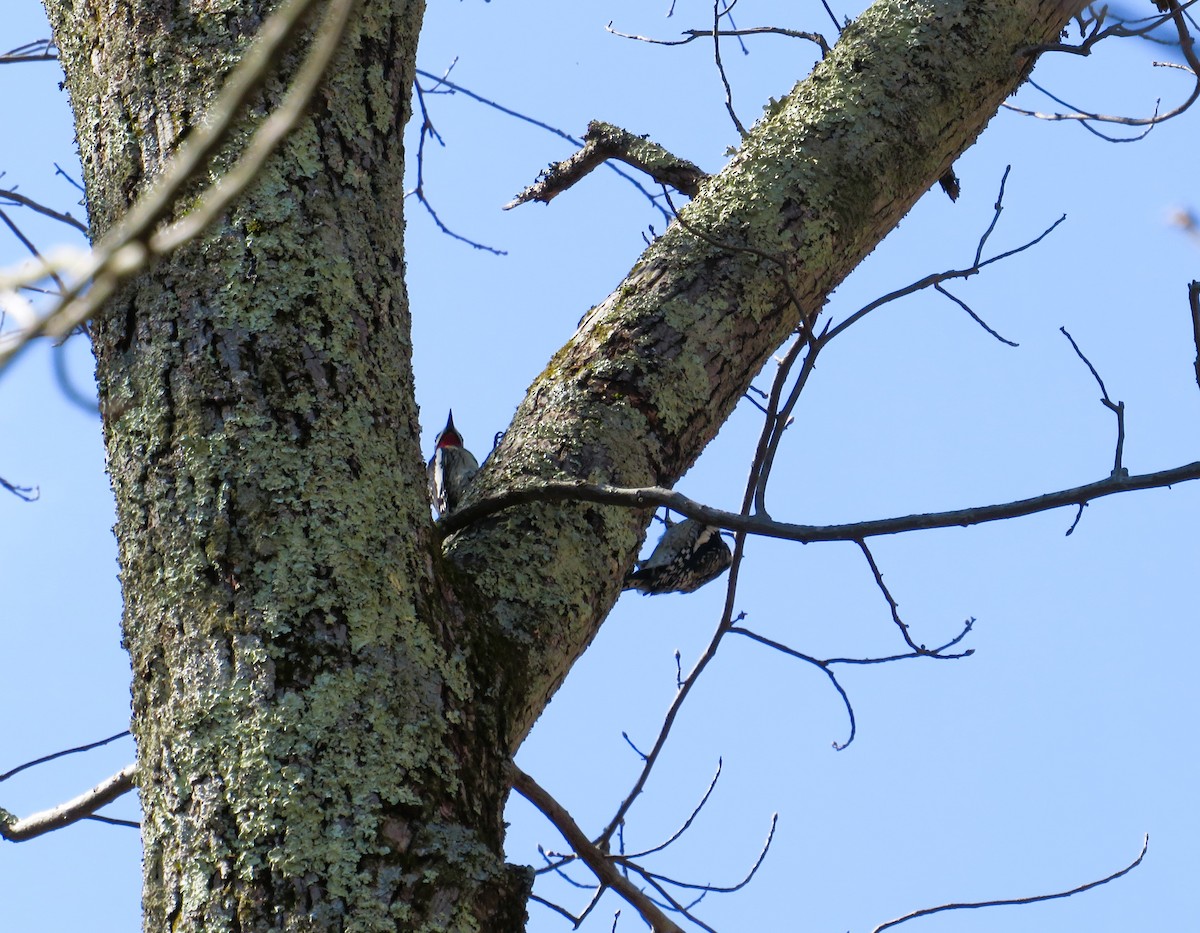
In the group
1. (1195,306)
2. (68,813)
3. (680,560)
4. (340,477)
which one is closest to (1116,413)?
(1195,306)

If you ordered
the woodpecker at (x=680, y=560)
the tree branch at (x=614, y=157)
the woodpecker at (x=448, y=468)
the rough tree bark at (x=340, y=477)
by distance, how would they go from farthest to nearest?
the woodpecker at (x=448, y=468) → the woodpecker at (x=680, y=560) → the tree branch at (x=614, y=157) → the rough tree bark at (x=340, y=477)

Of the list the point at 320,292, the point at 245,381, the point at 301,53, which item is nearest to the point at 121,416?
the point at 245,381

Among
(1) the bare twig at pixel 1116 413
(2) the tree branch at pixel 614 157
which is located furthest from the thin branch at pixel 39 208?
(1) the bare twig at pixel 1116 413

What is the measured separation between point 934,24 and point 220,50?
1316 millimetres

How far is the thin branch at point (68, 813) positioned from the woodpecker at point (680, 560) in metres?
3.05

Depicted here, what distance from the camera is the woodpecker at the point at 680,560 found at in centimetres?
497

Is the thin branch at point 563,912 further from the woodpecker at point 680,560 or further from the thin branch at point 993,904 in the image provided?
the woodpecker at point 680,560

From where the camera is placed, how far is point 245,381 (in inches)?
60.8

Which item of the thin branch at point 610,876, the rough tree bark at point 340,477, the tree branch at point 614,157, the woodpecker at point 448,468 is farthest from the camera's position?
the woodpecker at point 448,468

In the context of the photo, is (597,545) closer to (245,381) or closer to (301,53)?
(245,381)

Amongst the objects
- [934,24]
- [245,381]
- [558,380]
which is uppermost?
[934,24]

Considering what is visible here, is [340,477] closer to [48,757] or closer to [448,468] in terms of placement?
[48,757]

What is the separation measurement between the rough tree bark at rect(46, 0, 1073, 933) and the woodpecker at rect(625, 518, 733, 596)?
284cm

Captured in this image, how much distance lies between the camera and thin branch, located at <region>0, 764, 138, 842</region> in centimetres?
192
